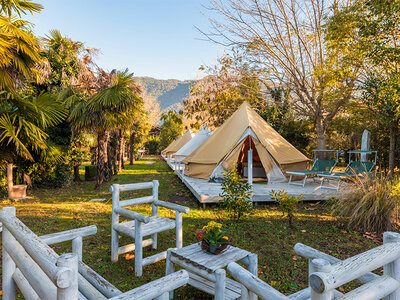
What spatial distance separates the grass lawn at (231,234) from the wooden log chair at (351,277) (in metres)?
1.69

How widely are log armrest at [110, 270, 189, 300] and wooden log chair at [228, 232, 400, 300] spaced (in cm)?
28

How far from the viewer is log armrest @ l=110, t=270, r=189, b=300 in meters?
1.22

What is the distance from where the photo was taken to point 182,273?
1399 millimetres

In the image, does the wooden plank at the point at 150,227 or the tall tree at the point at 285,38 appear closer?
the wooden plank at the point at 150,227

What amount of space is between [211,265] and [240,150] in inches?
297

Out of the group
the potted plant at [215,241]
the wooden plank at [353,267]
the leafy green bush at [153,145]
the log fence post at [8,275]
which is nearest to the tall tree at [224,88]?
the potted plant at [215,241]

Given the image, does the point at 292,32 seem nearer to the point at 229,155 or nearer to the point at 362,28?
the point at 362,28

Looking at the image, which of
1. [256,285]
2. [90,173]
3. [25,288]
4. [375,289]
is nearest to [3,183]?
[90,173]

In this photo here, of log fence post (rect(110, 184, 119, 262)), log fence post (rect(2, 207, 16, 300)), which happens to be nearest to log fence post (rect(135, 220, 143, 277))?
log fence post (rect(110, 184, 119, 262))

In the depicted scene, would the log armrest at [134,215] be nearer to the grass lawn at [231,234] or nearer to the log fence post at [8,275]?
the grass lawn at [231,234]

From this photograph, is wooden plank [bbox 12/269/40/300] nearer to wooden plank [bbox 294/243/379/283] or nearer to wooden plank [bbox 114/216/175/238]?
wooden plank [bbox 114/216/175/238]

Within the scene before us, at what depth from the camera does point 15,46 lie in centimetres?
505

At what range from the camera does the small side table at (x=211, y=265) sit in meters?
2.32

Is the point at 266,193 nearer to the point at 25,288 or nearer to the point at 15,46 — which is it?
the point at 25,288
